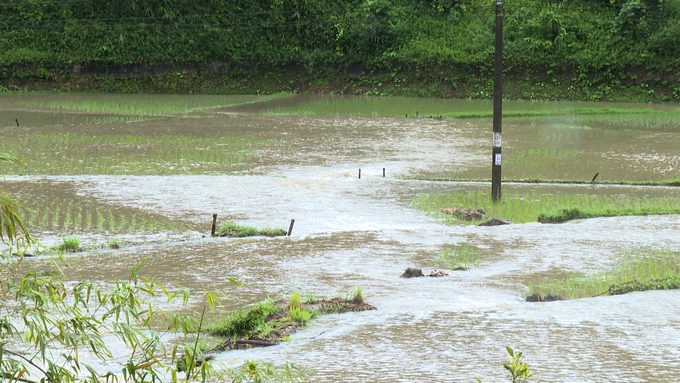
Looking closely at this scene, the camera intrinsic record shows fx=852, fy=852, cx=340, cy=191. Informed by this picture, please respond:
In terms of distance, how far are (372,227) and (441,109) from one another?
1743 cm

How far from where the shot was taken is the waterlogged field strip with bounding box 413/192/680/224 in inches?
479

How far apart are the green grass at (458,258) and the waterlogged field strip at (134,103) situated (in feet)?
60.3

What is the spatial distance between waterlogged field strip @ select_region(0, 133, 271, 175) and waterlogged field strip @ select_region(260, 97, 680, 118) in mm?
7025

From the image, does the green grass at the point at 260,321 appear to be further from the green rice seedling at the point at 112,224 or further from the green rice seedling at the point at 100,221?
the green rice seedling at the point at 100,221

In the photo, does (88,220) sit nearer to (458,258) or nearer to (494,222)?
(458,258)

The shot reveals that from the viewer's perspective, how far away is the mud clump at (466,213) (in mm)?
12102

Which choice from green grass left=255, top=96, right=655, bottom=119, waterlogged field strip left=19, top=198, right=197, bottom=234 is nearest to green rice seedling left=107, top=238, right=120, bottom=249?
waterlogged field strip left=19, top=198, right=197, bottom=234

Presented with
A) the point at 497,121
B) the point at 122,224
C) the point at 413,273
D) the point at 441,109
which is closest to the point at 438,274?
the point at 413,273

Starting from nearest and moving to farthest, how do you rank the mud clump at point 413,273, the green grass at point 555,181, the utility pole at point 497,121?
the mud clump at point 413,273
the utility pole at point 497,121
the green grass at point 555,181

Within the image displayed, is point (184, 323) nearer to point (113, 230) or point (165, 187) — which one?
point (113, 230)

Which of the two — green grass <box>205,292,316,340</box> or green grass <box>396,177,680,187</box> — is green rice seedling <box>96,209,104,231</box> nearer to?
green grass <box>205,292,316,340</box>

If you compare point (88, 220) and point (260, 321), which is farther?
point (88, 220)

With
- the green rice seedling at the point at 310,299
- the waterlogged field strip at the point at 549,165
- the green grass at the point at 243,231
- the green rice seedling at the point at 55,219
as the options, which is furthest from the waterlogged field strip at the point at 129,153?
the green rice seedling at the point at 310,299

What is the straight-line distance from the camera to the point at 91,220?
1178 centimetres
